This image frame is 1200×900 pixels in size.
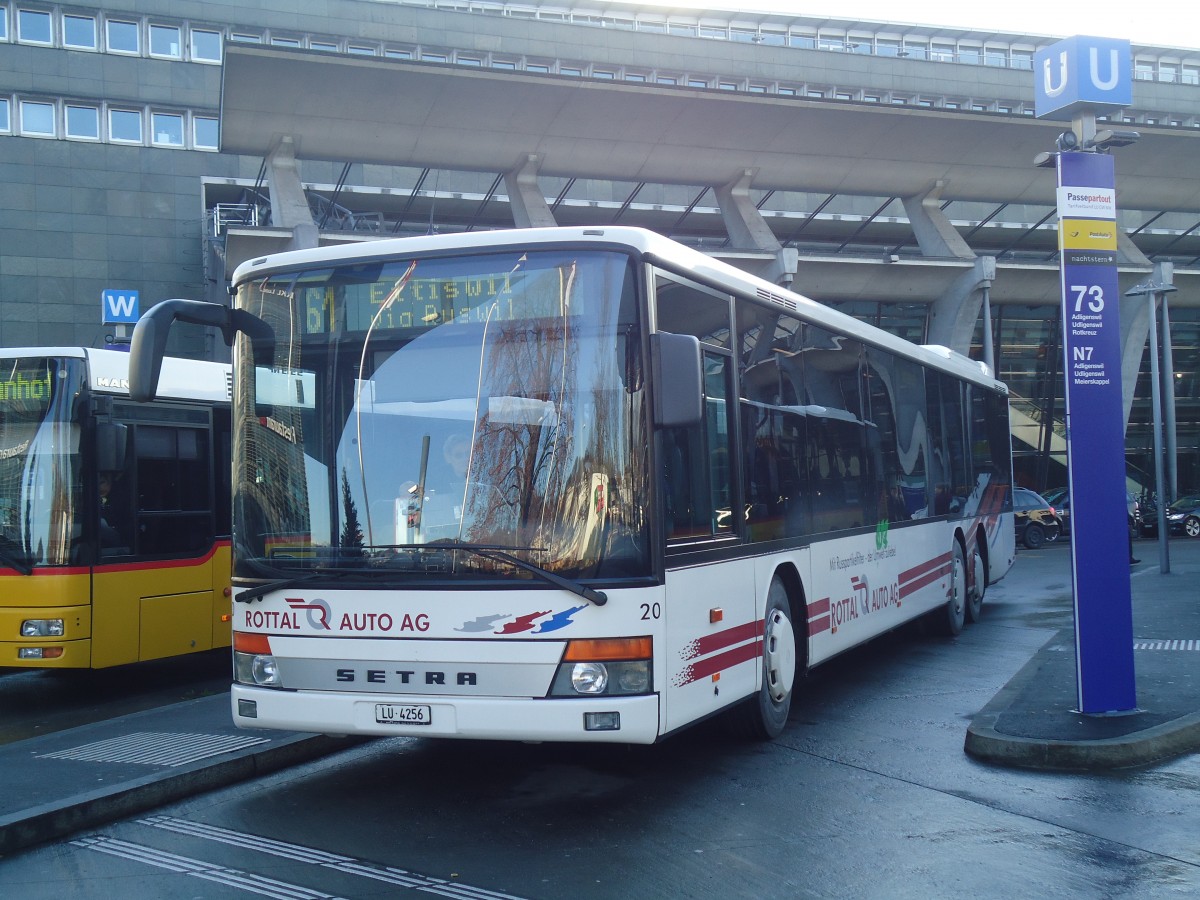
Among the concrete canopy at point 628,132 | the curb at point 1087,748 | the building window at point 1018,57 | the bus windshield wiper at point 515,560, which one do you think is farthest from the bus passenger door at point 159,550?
the building window at point 1018,57

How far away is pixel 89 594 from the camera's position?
33.3ft

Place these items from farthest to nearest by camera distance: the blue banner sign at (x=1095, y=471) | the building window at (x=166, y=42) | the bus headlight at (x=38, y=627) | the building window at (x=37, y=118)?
the building window at (x=166, y=42), the building window at (x=37, y=118), the bus headlight at (x=38, y=627), the blue banner sign at (x=1095, y=471)

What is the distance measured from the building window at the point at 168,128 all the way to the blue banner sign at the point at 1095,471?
118 ft

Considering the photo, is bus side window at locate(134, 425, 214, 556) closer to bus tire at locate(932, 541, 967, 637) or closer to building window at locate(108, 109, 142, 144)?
bus tire at locate(932, 541, 967, 637)

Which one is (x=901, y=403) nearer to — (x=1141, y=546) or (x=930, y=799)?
(x=930, y=799)

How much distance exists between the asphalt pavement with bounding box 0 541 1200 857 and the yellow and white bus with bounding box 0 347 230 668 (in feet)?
4.26

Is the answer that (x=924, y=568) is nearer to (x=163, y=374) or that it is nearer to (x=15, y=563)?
(x=163, y=374)

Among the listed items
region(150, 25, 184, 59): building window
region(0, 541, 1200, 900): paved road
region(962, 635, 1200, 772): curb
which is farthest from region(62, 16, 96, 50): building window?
region(962, 635, 1200, 772): curb

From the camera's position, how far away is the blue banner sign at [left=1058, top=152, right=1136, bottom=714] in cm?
803

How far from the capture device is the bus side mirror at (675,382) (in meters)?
6.04

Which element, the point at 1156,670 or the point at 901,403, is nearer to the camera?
the point at 1156,670

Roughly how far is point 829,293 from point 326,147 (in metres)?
15.0

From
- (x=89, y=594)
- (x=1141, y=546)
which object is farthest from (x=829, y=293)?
(x=89, y=594)

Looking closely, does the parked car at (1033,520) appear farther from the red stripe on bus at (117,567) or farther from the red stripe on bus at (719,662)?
the red stripe on bus at (719,662)
